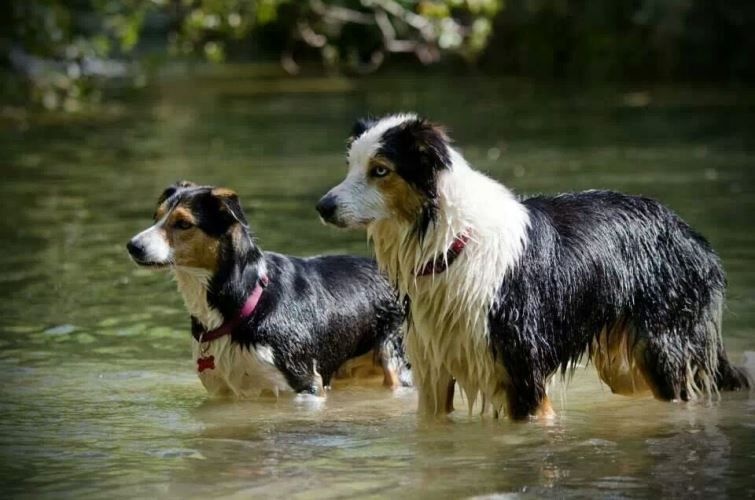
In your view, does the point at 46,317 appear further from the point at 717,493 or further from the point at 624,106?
the point at 624,106

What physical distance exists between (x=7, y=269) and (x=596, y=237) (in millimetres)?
6762

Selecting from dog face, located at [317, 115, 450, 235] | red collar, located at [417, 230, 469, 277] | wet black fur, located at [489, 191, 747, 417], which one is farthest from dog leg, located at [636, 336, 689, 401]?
dog face, located at [317, 115, 450, 235]

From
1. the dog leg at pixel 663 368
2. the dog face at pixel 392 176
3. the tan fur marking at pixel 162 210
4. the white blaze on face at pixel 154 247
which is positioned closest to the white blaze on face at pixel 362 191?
the dog face at pixel 392 176

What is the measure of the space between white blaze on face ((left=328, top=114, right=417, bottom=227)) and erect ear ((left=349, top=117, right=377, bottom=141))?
0.46 ft

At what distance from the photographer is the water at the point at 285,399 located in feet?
22.5

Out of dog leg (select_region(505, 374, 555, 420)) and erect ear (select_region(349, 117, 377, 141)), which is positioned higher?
erect ear (select_region(349, 117, 377, 141))

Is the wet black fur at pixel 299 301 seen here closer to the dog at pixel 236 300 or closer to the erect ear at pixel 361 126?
the dog at pixel 236 300

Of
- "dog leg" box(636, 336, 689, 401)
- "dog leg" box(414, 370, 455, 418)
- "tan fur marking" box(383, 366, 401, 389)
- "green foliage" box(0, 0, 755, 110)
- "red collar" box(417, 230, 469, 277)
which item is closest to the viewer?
"red collar" box(417, 230, 469, 277)

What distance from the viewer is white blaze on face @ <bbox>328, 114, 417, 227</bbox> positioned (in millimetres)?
7289

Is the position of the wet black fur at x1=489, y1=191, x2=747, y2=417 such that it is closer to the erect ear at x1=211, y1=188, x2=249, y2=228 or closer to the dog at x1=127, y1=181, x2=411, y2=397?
the dog at x1=127, y1=181, x2=411, y2=397

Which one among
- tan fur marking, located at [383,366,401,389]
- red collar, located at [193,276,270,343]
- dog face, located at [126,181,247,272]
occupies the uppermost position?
dog face, located at [126,181,247,272]

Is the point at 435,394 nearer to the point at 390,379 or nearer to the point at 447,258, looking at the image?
the point at 447,258

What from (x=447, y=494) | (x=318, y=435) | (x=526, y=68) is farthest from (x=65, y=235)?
(x=526, y=68)

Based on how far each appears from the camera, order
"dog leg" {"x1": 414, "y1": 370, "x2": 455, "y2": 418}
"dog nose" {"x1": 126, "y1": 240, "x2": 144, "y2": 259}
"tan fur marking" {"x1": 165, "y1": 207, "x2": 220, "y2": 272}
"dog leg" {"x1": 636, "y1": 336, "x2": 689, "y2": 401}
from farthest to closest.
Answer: "tan fur marking" {"x1": 165, "y1": 207, "x2": 220, "y2": 272} < "dog nose" {"x1": 126, "y1": 240, "x2": 144, "y2": 259} < "dog leg" {"x1": 636, "y1": 336, "x2": 689, "y2": 401} < "dog leg" {"x1": 414, "y1": 370, "x2": 455, "y2": 418}
